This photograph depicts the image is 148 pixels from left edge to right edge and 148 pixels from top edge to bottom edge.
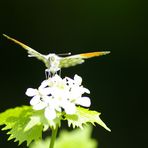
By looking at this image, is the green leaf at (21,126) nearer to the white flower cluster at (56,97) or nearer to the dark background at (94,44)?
the white flower cluster at (56,97)

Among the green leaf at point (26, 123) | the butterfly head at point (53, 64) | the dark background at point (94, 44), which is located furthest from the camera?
the dark background at point (94, 44)

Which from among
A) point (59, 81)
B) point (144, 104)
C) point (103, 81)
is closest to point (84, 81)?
point (103, 81)

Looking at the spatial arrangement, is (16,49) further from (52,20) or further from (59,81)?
(59,81)

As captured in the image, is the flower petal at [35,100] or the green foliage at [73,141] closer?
the green foliage at [73,141]

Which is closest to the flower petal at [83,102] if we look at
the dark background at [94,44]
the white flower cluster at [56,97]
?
the white flower cluster at [56,97]

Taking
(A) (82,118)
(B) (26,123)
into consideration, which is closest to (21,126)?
(B) (26,123)

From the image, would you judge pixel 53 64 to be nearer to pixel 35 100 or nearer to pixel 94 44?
pixel 35 100
